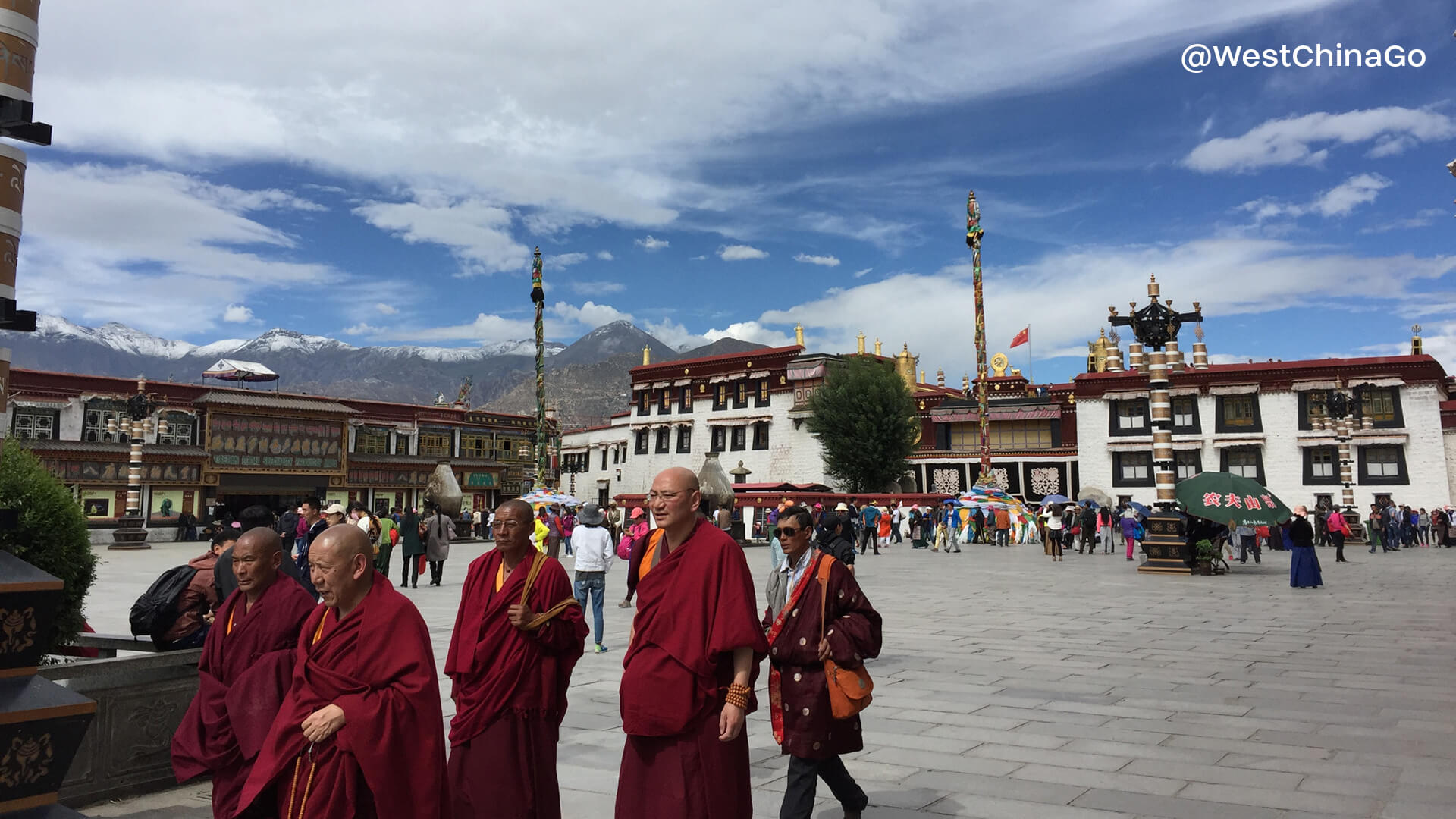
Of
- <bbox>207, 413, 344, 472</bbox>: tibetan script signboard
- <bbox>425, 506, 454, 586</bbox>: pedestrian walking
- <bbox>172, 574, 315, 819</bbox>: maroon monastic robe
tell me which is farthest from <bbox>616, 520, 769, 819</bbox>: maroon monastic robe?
<bbox>207, 413, 344, 472</bbox>: tibetan script signboard

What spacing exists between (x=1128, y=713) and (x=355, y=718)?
603 centimetres

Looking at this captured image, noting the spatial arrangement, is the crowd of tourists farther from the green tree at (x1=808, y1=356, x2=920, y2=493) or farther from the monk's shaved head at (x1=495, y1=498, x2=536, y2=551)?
the green tree at (x1=808, y1=356, x2=920, y2=493)

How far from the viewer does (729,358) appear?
52.0 meters

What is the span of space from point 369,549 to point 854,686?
2.37 m

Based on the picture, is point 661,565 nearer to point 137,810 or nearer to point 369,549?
point 369,549

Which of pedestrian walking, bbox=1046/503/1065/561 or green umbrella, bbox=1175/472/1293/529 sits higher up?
green umbrella, bbox=1175/472/1293/529

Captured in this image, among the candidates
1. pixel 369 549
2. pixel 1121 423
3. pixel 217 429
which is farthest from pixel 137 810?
pixel 1121 423

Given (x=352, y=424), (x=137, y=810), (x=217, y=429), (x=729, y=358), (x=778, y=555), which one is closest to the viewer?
(x=137, y=810)

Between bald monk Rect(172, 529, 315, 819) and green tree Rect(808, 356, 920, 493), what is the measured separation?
40724 millimetres

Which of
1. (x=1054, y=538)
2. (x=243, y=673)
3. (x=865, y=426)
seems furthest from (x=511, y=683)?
(x=865, y=426)

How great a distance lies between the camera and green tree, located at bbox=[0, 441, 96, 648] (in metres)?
4.96

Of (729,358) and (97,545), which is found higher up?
(729,358)

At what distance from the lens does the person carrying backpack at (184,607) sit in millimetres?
5535

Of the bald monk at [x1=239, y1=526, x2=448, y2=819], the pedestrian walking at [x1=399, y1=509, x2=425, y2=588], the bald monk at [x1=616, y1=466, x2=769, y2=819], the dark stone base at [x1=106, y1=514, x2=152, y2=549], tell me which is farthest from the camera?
the dark stone base at [x1=106, y1=514, x2=152, y2=549]
